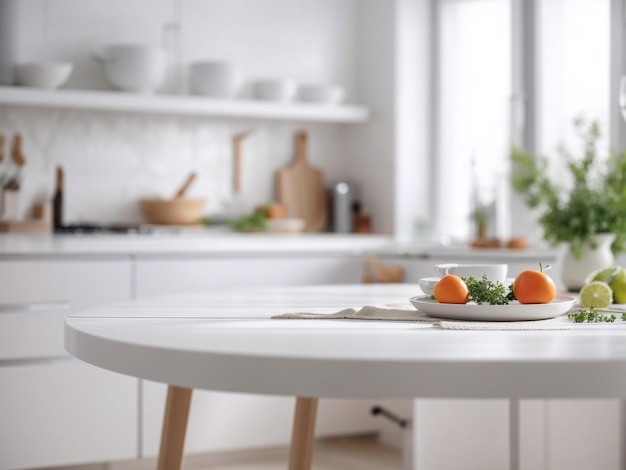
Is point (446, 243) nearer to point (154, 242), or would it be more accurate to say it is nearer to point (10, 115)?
point (154, 242)

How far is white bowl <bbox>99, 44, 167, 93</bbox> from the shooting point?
3.96m

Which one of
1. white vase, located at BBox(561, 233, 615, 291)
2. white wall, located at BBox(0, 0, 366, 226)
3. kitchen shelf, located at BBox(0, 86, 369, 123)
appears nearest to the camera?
white vase, located at BBox(561, 233, 615, 291)

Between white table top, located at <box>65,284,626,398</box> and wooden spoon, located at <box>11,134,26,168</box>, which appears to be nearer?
white table top, located at <box>65,284,626,398</box>

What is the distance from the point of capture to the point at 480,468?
3018mm

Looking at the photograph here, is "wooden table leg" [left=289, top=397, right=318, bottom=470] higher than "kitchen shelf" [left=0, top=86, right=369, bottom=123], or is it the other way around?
"kitchen shelf" [left=0, top=86, right=369, bottom=123]

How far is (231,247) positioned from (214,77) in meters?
0.92

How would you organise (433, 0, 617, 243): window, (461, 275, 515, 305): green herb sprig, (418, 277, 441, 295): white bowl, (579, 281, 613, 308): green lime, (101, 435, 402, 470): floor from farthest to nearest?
(433, 0, 617, 243): window
(101, 435, 402, 470): floor
(579, 281, 613, 308): green lime
(418, 277, 441, 295): white bowl
(461, 275, 515, 305): green herb sprig

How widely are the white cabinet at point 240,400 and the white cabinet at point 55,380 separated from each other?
0.08 m

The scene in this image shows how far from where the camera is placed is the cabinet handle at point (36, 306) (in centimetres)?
324

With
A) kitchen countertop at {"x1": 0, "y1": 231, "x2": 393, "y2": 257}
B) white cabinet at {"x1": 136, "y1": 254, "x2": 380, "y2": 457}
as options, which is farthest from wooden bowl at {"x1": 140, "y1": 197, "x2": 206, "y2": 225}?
white cabinet at {"x1": 136, "y1": 254, "x2": 380, "y2": 457}

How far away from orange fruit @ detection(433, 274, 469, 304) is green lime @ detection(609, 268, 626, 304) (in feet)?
1.55

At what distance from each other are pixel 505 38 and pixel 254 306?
2755mm

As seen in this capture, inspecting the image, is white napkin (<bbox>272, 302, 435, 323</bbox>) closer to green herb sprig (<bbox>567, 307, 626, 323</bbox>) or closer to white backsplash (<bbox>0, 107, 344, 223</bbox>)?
green herb sprig (<bbox>567, 307, 626, 323</bbox>)

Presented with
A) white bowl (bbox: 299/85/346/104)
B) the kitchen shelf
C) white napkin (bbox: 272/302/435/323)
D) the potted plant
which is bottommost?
white napkin (bbox: 272/302/435/323)
